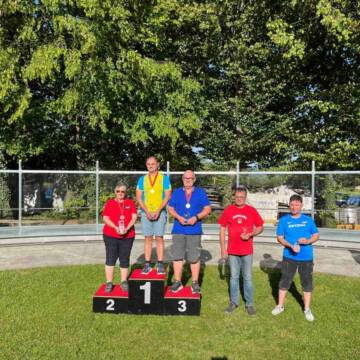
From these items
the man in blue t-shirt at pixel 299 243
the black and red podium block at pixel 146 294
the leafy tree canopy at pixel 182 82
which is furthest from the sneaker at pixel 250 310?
the leafy tree canopy at pixel 182 82

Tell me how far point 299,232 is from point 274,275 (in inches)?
101

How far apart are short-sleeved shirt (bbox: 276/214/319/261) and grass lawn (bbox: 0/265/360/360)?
83 centimetres

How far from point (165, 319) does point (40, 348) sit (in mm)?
1609

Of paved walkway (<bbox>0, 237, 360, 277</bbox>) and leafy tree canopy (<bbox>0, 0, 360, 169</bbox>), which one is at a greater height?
leafy tree canopy (<bbox>0, 0, 360, 169</bbox>)

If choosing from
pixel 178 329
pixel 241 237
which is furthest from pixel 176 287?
pixel 241 237

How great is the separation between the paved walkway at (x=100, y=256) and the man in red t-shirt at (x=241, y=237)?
10.1 ft

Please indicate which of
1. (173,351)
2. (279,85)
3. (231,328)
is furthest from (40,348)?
(279,85)

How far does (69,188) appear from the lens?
12.1 meters

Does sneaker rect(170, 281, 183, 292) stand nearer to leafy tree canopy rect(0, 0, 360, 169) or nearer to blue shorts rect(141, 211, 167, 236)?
blue shorts rect(141, 211, 167, 236)

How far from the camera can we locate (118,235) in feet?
18.8

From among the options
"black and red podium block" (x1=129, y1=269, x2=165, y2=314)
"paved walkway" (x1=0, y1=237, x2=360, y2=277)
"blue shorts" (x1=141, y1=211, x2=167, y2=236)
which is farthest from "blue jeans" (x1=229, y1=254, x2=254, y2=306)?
"paved walkway" (x1=0, y1=237, x2=360, y2=277)

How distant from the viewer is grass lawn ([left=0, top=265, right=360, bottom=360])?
172 inches

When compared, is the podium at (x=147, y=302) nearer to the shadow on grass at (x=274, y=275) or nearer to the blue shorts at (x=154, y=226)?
the blue shorts at (x=154, y=226)

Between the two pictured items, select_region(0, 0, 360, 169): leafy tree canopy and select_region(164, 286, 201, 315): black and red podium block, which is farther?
select_region(0, 0, 360, 169): leafy tree canopy
